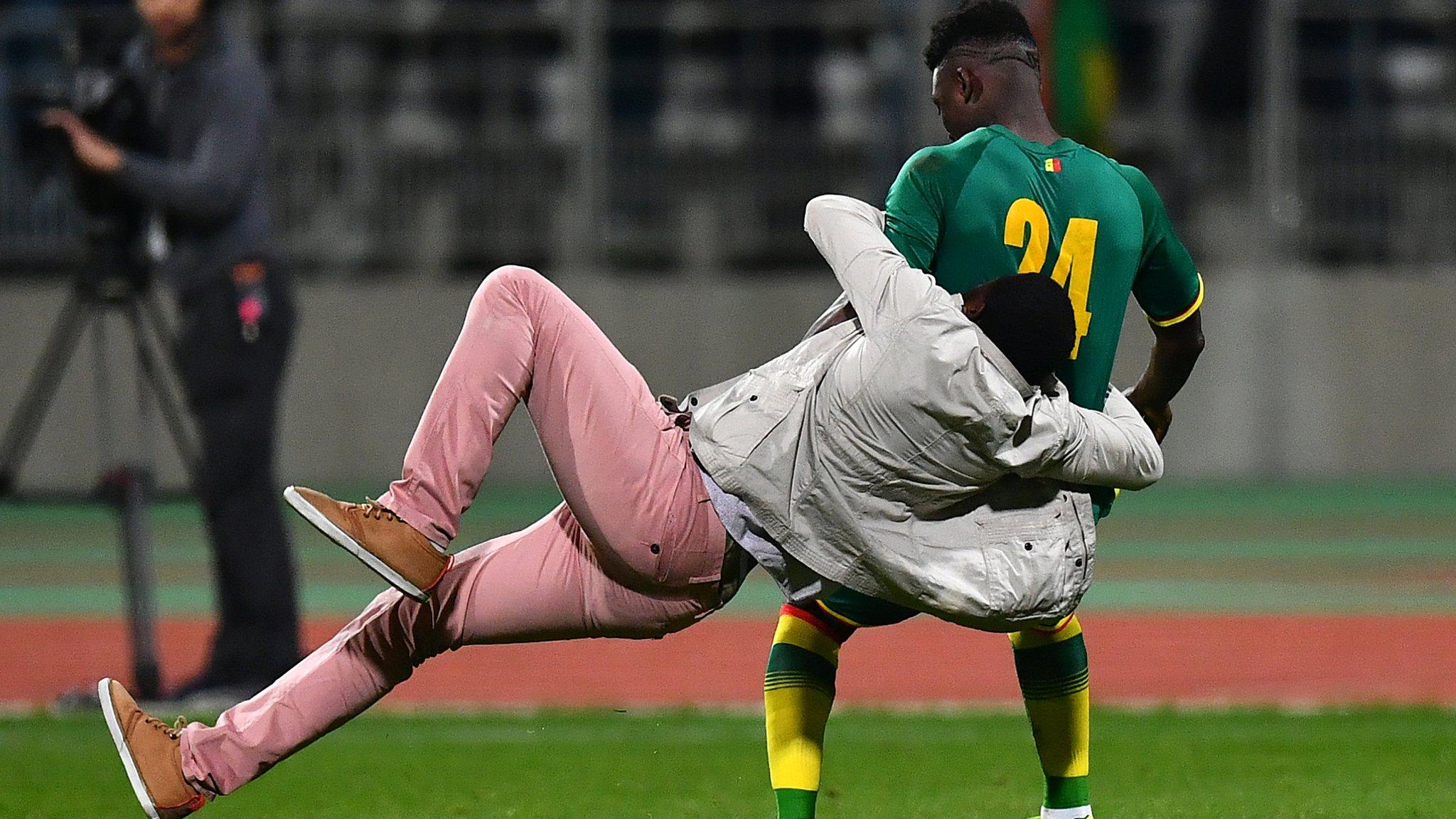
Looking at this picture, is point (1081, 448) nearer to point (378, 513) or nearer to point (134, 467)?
point (378, 513)

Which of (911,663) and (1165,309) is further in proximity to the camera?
(911,663)

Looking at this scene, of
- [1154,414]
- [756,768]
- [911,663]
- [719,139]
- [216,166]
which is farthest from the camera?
[719,139]

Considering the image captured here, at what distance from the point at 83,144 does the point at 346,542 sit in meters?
3.85

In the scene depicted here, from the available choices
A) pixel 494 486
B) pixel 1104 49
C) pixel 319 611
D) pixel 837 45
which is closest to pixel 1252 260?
pixel 1104 49

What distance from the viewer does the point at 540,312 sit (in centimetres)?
416

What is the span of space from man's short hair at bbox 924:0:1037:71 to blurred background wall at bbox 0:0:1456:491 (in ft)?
45.9

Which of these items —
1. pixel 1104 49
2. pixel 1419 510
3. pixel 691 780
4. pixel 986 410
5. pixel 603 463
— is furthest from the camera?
pixel 1104 49

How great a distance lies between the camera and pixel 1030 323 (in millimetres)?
3889

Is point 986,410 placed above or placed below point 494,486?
above

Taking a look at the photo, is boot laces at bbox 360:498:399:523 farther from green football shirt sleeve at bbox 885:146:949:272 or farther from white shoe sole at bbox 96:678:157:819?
green football shirt sleeve at bbox 885:146:949:272

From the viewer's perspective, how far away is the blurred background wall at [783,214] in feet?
60.8

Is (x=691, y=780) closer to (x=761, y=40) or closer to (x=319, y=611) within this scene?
(x=319, y=611)

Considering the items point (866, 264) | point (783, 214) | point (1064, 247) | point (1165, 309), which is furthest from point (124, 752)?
point (783, 214)

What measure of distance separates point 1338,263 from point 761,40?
587cm
